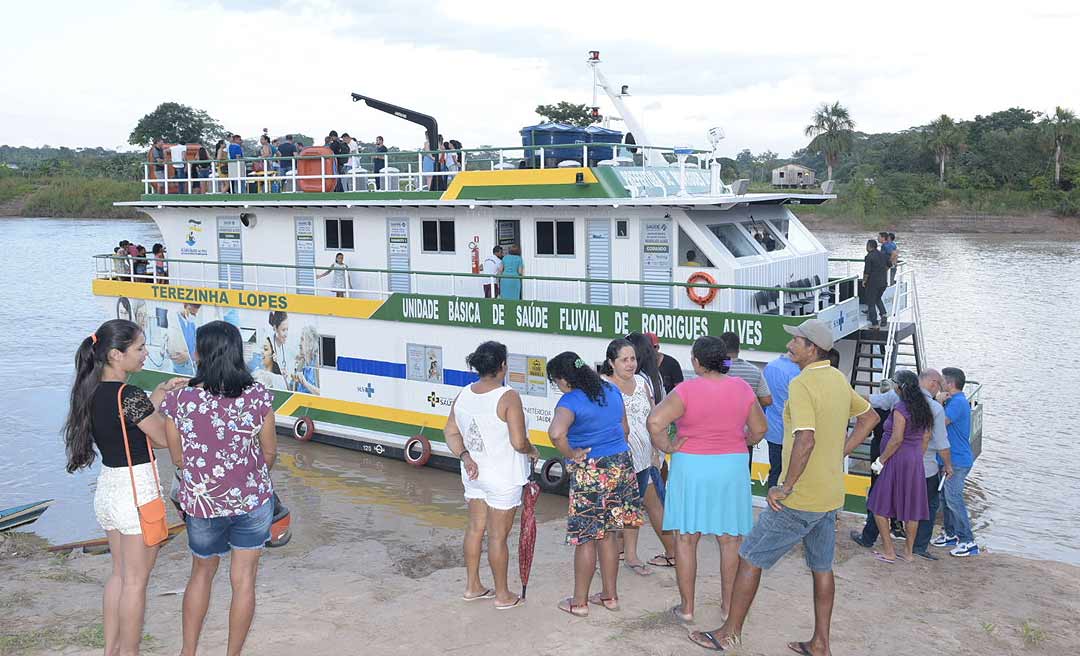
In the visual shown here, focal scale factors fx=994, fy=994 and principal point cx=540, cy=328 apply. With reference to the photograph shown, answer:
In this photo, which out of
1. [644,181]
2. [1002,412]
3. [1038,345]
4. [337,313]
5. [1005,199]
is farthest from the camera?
[1005,199]

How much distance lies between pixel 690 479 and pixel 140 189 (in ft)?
261

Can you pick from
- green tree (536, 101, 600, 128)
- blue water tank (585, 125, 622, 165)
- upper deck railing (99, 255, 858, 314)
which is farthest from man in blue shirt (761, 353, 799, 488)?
green tree (536, 101, 600, 128)

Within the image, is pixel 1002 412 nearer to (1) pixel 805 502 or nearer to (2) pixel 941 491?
(2) pixel 941 491

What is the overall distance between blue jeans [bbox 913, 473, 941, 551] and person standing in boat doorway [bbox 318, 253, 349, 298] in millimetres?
9153

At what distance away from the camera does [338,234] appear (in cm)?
1606

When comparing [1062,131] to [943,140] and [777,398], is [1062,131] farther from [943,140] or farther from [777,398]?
[777,398]

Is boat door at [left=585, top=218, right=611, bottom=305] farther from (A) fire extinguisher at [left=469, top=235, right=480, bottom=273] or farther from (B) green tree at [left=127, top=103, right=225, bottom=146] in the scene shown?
(B) green tree at [left=127, top=103, right=225, bottom=146]

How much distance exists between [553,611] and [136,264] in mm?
15418

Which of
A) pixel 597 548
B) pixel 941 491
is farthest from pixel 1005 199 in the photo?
pixel 597 548

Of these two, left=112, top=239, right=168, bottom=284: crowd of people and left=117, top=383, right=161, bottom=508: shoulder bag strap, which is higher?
left=112, top=239, right=168, bottom=284: crowd of people

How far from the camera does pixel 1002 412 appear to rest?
19766 millimetres

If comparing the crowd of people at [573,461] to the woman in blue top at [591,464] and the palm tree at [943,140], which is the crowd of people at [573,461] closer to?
the woman in blue top at [591,464]

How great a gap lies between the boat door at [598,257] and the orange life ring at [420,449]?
3.21 metres

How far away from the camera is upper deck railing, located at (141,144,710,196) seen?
14.2 metres
